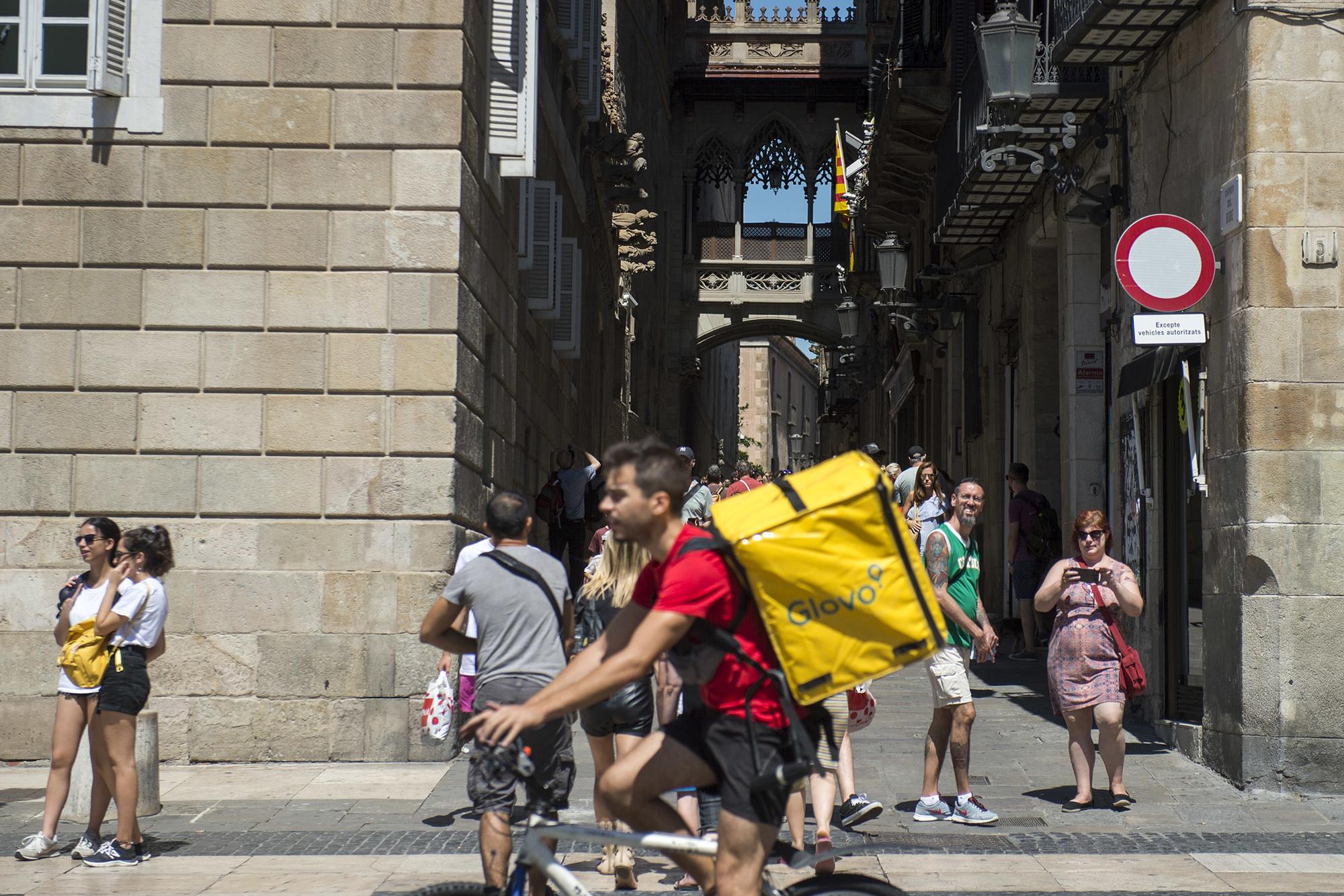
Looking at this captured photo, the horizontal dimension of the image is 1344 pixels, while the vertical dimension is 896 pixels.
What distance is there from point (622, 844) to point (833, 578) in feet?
2.73

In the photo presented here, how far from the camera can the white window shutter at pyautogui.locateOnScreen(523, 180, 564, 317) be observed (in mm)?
15406

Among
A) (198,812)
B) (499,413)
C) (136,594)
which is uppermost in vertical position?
(499,413)

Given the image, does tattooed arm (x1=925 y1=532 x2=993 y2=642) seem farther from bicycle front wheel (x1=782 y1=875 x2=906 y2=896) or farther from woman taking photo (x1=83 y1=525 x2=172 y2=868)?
bicycle front wheel (x1=782 y1=875 x2=906 y2=896)

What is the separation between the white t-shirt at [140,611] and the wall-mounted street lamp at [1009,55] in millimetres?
7895

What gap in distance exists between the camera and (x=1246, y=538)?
936 cm

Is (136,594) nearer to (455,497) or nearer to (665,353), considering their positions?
(455,497)

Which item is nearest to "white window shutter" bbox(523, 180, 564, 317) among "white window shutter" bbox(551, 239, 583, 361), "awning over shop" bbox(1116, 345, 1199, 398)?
"white window shutter" bbox(551, 239, 583, 361)

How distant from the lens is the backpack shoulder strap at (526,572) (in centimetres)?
608

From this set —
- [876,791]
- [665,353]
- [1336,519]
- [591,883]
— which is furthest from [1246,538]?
[665,353]

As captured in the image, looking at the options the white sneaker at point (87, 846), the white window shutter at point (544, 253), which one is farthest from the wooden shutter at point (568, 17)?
the white sneaker at point (87, 846)

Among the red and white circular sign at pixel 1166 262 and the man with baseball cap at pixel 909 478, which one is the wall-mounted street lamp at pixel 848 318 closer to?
the man with baseball cap at pixel 909 478

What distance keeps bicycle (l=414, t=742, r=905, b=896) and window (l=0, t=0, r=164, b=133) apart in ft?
27.1

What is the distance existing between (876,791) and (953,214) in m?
10.1

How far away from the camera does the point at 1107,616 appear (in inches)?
352
